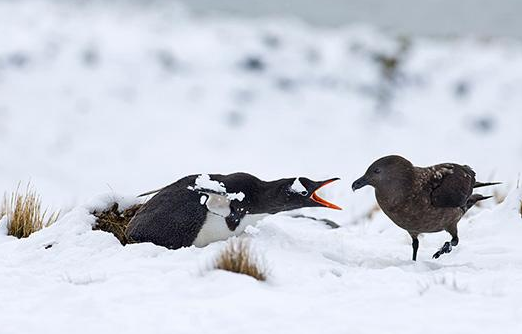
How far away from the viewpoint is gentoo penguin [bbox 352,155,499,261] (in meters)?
5.87

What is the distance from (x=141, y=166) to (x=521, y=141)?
885cm

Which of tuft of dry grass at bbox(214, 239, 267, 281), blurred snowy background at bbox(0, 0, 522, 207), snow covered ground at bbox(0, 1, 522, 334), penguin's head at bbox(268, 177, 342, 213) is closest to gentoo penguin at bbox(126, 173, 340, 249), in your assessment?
penguin's head at bbox(268, 177, 342, 213)

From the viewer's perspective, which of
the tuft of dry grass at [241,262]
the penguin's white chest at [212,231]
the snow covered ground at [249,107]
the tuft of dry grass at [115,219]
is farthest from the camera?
the snow covered ground at [249,107]

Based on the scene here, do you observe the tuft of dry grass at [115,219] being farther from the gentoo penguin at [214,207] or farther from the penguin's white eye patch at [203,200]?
the penguin's white eye patch at [203,200]

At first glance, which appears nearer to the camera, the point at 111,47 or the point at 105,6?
the point at 111,47

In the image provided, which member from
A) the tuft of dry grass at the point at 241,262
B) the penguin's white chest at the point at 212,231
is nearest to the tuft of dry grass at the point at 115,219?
the penguin's white chest at the point at 212,231

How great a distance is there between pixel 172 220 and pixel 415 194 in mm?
1800

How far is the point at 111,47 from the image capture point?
877 inches

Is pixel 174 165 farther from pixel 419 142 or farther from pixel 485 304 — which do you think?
pixel 485 304

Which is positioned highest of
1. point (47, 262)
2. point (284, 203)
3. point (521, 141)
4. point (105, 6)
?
point (105, 6)

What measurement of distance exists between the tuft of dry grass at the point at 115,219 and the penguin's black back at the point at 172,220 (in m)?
0.32

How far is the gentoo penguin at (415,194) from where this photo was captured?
19.2 feet

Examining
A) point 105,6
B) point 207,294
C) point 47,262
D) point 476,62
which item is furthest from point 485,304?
point 105,6

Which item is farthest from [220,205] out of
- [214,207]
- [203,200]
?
[203,200]
